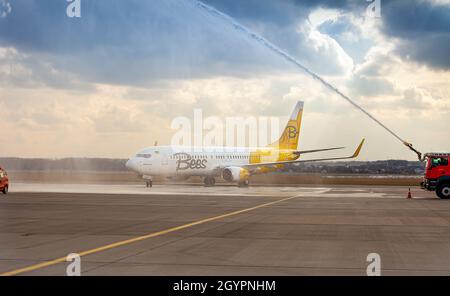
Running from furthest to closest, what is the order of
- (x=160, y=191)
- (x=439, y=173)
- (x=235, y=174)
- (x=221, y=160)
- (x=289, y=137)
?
(x=289, y=137) → (x=221, y=160) → (x=235, y=174) → (x=160, y=191) → (x=439, y=173)

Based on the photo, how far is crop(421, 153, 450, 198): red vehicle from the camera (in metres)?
45.9

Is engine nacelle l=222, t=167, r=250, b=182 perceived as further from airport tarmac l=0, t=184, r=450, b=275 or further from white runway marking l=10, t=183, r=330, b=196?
airport tarmac l=0, t=184, r=450, b=275

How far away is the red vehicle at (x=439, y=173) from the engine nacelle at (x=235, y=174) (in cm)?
2671

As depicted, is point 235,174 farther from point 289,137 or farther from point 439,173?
point 439,173

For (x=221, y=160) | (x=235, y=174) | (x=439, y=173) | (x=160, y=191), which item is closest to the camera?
(x=439, y=173)

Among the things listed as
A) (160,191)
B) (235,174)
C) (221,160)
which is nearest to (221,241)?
(160,191)

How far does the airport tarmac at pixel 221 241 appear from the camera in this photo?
44.9 feet

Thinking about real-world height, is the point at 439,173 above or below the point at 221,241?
above

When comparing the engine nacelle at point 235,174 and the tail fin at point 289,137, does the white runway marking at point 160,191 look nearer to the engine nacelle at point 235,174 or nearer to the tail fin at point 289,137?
the engine nacelle at point 235,174

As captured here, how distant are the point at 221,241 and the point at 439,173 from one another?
31.6m

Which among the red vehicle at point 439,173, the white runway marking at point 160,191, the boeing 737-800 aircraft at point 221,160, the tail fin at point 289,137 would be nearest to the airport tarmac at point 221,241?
the red vehicle at point 439,173

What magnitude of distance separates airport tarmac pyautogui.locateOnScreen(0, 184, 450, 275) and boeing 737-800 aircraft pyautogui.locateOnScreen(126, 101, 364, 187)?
37135 millimetres

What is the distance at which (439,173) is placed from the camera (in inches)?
1812
